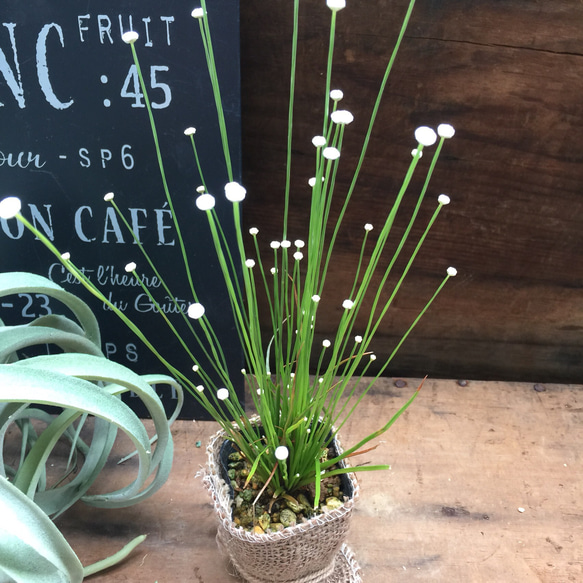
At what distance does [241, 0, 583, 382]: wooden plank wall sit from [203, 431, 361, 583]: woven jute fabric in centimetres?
36

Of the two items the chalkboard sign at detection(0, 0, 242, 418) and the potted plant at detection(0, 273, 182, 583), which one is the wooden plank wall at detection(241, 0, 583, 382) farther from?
the potted plant at detection(0, 273, 182, 583)

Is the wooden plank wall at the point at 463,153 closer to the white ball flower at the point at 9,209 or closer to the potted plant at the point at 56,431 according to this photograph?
the potted plant at the point at 56,431

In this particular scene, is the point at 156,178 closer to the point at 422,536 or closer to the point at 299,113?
the point at 299,113

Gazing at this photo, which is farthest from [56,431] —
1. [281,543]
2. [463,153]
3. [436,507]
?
[463,153]

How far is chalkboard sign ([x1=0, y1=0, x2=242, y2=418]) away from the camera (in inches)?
21.4

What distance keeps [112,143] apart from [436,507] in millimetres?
558

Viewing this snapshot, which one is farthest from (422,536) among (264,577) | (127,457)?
(127,457)

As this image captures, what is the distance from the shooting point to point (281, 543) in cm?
47

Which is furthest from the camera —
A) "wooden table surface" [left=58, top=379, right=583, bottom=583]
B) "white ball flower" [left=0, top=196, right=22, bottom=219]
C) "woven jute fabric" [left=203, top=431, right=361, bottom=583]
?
"wooden table surface" [left=58, top=379, right=583, bottom=583]

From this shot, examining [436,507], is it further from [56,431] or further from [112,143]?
[112,143]

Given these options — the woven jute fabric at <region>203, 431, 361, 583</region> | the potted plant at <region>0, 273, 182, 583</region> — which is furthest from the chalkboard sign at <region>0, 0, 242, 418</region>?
the woven jute fabric at <region>203, 431, 361, 583</region>

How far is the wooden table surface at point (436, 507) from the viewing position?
58 cm

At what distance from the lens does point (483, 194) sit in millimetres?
742

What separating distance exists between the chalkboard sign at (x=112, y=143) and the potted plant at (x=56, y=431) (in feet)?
0.34
